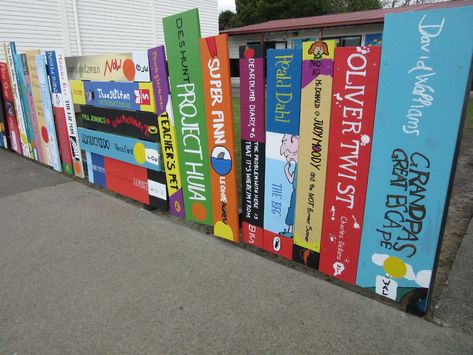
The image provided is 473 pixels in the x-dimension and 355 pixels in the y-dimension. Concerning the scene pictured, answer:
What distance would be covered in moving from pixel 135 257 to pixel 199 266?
2.11 ft

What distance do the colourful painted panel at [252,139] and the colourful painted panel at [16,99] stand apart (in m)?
5.18

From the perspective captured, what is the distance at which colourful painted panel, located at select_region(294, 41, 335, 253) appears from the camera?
2.51 m

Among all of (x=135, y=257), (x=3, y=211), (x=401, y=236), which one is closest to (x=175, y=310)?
(x=135, y=257)

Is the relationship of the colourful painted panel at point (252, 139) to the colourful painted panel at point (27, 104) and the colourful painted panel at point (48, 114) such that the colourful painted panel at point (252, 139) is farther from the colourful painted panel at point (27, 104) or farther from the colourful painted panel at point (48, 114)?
the colourful painted panel at point (27, 104)

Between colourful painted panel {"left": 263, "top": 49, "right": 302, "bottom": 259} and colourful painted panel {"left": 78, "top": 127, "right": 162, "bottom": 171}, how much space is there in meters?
1.53

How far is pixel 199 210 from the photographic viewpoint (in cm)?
383

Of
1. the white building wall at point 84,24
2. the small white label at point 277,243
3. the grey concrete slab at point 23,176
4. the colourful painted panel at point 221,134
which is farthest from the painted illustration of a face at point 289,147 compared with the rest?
the white building wall at point 84,24

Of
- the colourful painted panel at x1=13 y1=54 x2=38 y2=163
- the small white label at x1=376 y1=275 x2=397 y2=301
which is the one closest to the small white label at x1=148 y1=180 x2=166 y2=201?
the small white label at x1=376 y1=275 x2=397 y2=301

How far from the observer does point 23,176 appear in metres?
6.03

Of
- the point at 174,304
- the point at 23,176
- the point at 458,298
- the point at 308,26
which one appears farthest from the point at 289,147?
the point at 308,26

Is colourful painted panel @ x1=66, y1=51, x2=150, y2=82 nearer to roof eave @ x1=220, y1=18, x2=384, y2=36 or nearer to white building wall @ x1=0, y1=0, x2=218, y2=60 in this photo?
white building wall @ x1=0, y1=0, x2=218, y2=60

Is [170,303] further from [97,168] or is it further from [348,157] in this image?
[97,168]

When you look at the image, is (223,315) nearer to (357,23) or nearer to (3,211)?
(3,211)

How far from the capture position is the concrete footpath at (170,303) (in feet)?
7.39
